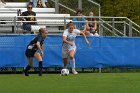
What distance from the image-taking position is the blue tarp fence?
2558cm

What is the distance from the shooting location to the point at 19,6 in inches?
1312

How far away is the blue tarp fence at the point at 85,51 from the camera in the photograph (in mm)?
25578

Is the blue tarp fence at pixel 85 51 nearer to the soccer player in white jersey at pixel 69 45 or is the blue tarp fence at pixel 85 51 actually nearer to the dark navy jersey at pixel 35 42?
the soccer player in white jersey at pixel 69 45

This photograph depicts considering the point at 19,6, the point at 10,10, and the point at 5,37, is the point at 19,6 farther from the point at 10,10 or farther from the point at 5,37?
the point at 5,37

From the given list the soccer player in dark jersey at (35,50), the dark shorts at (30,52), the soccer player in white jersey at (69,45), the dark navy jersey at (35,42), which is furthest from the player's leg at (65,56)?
the dark shorts at (30,52)

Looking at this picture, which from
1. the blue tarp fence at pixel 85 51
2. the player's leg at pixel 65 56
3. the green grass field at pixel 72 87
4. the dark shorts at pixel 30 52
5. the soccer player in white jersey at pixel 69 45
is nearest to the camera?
the green grass field at pixel 72 87

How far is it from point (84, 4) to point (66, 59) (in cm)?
733

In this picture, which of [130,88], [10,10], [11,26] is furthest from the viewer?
[10,10]

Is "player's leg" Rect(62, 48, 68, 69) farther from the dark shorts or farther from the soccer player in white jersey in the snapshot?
the dark shorts

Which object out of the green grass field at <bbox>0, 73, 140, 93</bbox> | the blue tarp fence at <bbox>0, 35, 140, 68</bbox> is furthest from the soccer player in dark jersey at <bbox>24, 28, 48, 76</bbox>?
the green grass field at <bbox>0, 73, 140, 93</bbox>

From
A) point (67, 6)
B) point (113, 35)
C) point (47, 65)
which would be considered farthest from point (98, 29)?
point (67, 6)

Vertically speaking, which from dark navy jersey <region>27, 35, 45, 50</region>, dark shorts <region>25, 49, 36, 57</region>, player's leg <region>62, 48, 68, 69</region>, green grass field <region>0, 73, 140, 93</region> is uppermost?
dark navy jersey <region>27, 35, 45, 50</region>

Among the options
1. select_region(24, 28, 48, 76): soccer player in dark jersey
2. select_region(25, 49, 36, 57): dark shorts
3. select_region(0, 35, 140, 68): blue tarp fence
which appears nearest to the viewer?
select_region(24, 28, 48, 76): soccer player in dark jersey

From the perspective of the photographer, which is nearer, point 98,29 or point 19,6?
point 98,29
